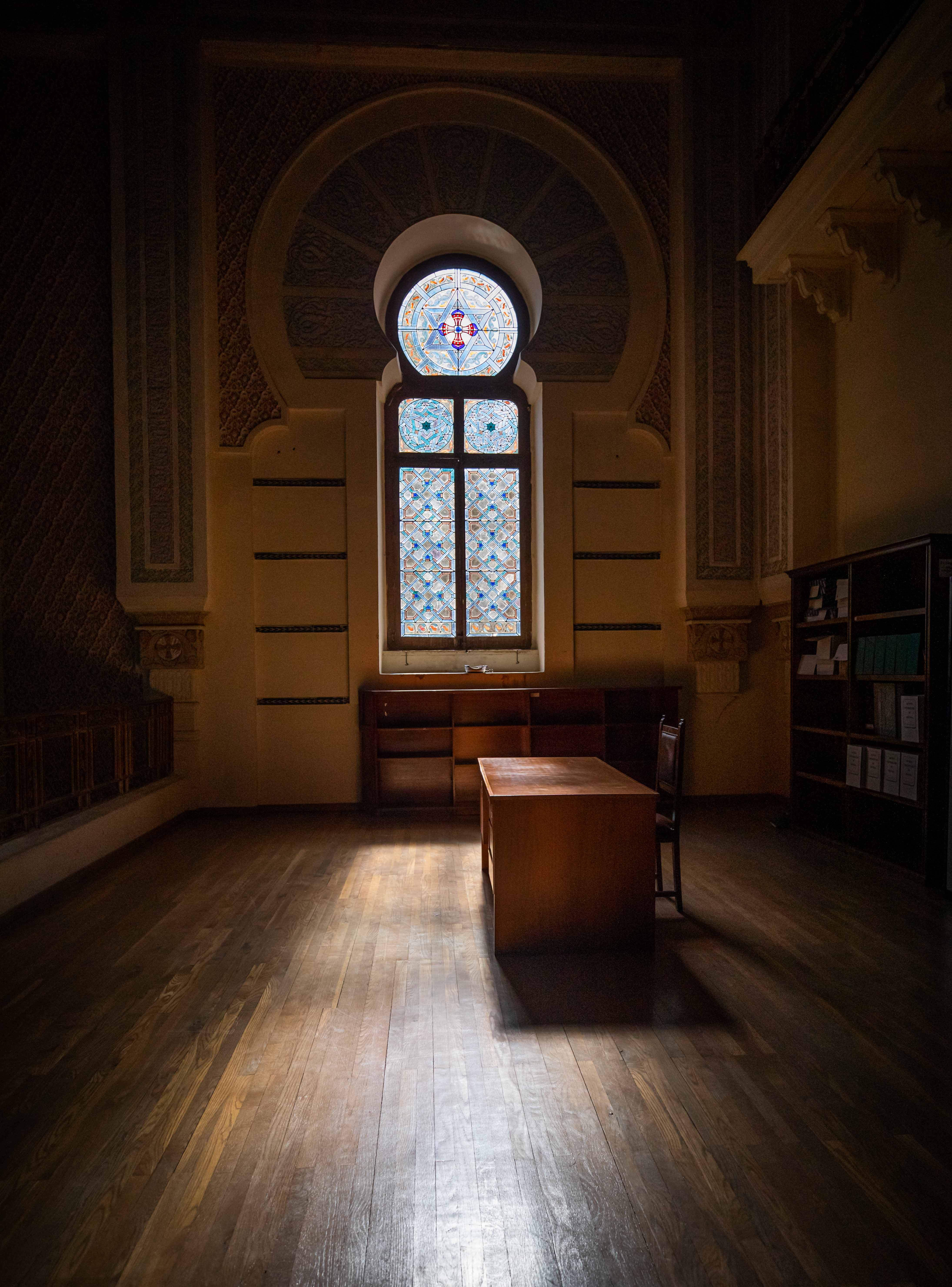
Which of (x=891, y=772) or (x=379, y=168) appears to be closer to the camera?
(x=891, y=772)

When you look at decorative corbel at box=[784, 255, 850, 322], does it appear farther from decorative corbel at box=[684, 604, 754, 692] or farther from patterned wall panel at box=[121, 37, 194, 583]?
patterned wall panel at box=[121, 37, 194, 583]

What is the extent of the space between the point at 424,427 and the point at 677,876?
4403mm

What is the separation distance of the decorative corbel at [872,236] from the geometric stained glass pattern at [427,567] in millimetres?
3317

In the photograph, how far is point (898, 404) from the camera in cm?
468

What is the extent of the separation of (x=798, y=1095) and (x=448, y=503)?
526cm

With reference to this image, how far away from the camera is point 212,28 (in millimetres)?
5875

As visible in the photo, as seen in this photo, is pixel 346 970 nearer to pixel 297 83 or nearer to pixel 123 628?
pixel 123 628

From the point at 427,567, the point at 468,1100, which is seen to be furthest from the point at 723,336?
the point at 468,1100

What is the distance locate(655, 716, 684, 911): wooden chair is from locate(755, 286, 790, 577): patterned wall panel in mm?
2445

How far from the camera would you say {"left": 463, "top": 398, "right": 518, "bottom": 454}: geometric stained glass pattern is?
21.9 ft

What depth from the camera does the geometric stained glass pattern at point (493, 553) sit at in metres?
6.60

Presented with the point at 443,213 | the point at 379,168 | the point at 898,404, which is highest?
the point at 379,168

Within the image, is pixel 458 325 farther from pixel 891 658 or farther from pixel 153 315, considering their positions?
pixel 891 658

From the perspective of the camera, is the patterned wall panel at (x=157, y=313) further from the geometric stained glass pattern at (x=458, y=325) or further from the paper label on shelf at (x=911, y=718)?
the paper label on shelf at (x=911, y=718)
